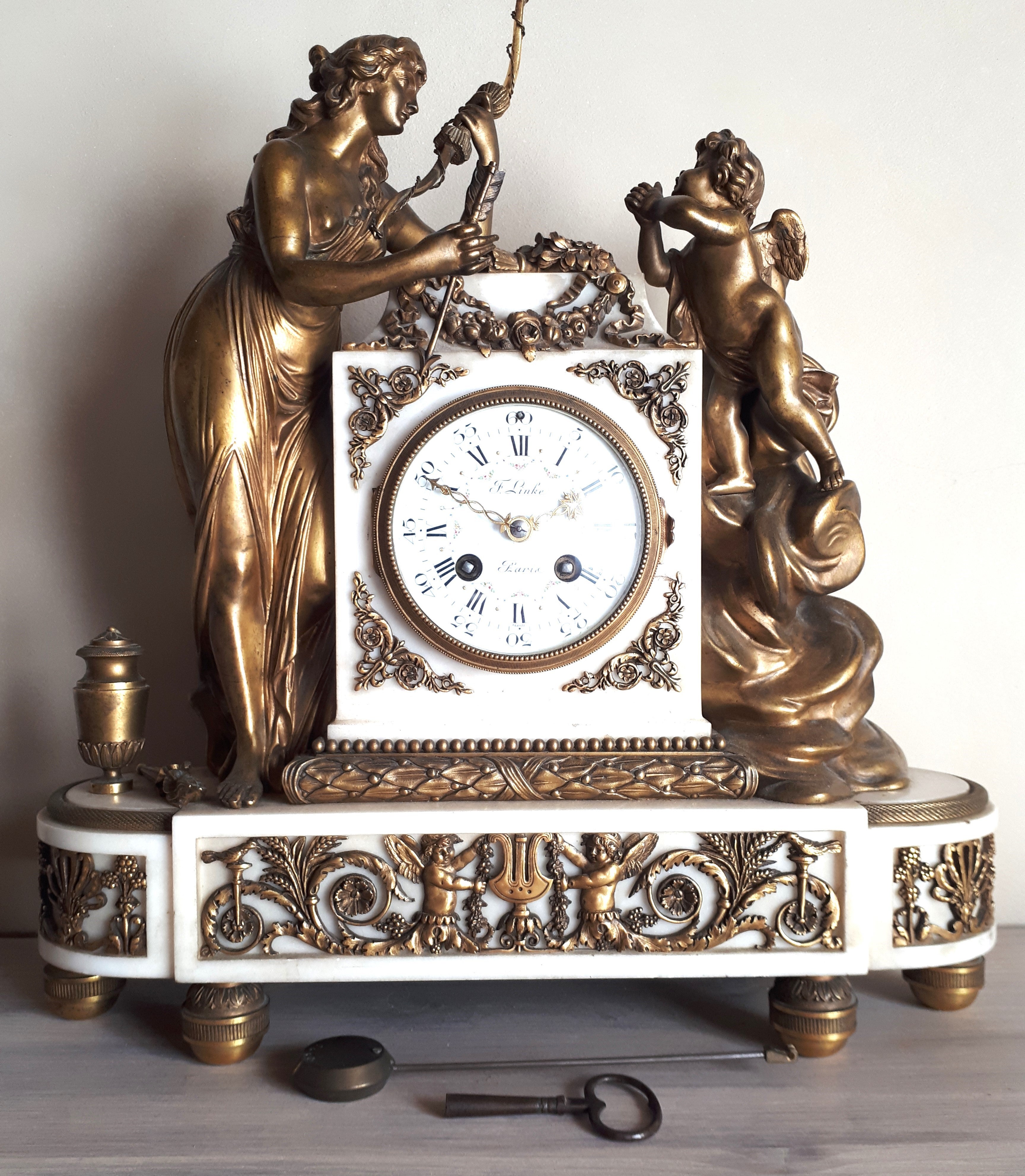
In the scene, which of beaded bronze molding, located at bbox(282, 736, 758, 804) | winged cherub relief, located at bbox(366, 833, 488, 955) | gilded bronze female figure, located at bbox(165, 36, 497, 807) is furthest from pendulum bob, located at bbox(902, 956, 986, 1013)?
gilded bronze female figure, located at bbox(165, 36, 497, 807)

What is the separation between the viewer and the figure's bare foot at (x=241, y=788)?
1.77 metres

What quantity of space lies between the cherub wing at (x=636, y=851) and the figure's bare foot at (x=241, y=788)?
57cm

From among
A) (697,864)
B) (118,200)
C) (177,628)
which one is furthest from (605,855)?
(118,200)

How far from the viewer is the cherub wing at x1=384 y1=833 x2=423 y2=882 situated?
1739 mm

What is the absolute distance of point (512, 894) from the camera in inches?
68.5

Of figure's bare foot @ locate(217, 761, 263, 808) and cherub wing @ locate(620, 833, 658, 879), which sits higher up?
figure's bare foot @ locate(217, 761, 263, 808)

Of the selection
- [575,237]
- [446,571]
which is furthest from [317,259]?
[575,237]

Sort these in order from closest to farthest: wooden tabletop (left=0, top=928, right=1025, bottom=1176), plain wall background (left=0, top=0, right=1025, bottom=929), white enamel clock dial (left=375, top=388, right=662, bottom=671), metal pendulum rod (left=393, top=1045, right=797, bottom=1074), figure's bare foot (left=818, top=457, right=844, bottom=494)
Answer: wooden tabletop (left=0, top=928, right=1025, bottom=1176) → metal pendulum rod (left=393, top=1045, right=797, bottom=1074) → white enamel clock dial (left=375, top=388, right=662, bottom=671) → figure's bare foot (left=818, top=457, right=844, bottom=494) → plain wall background (left=0, top=0, right=1025, bottom=929)

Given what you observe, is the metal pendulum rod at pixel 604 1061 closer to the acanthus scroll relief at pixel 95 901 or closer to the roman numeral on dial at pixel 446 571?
the acanthus scroll relief at pixel 95 901

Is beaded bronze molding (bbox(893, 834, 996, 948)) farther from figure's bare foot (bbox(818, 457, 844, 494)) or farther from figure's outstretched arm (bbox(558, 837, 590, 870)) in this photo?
figure's bare foot (bbox(818, 457, 844, 494))

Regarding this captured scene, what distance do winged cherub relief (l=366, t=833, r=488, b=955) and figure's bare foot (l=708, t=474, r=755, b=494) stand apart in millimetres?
734

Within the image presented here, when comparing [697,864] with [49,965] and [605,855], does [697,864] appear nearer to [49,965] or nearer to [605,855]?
[605,855]

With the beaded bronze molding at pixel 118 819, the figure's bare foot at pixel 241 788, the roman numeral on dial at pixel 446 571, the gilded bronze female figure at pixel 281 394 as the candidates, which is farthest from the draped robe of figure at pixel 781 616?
the beaded bronze molding at pixel 118 819

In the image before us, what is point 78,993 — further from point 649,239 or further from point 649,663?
point 649,239
